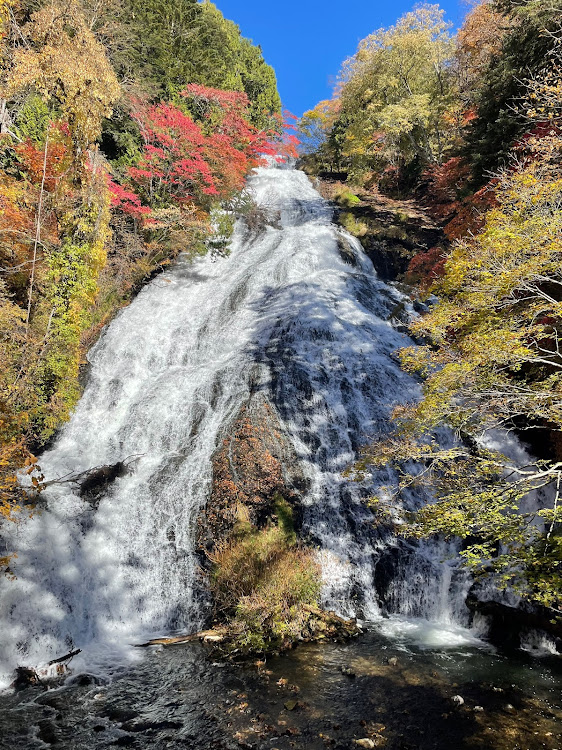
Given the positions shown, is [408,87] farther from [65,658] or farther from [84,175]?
[65,658]

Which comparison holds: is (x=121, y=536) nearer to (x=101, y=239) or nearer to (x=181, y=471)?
(x=181, y=471)

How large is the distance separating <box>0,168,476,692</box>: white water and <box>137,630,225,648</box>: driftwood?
14.0 inches

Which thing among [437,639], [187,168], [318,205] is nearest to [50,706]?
[437,639]

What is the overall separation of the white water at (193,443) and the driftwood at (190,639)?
355 millimetres

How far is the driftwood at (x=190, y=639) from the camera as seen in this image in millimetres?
7789

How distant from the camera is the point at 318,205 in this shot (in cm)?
2853

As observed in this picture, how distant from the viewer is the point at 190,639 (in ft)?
26.0

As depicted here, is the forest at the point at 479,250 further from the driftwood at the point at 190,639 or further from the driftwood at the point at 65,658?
the driftwood at the point at 65,658

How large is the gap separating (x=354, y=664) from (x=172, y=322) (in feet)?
44.5

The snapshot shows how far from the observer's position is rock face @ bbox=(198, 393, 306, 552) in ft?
32.1

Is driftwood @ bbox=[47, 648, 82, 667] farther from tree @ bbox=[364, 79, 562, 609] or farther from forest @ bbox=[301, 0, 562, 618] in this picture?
tree @ bbox=[364, 79, 562, 609]

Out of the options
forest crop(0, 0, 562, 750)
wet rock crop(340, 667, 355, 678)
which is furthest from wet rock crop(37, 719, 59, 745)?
wet rock crop(340, 667, 355, 678)

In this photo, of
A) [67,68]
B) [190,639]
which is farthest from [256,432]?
[67,68]

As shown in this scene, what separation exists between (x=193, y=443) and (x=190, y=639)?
4.99m
